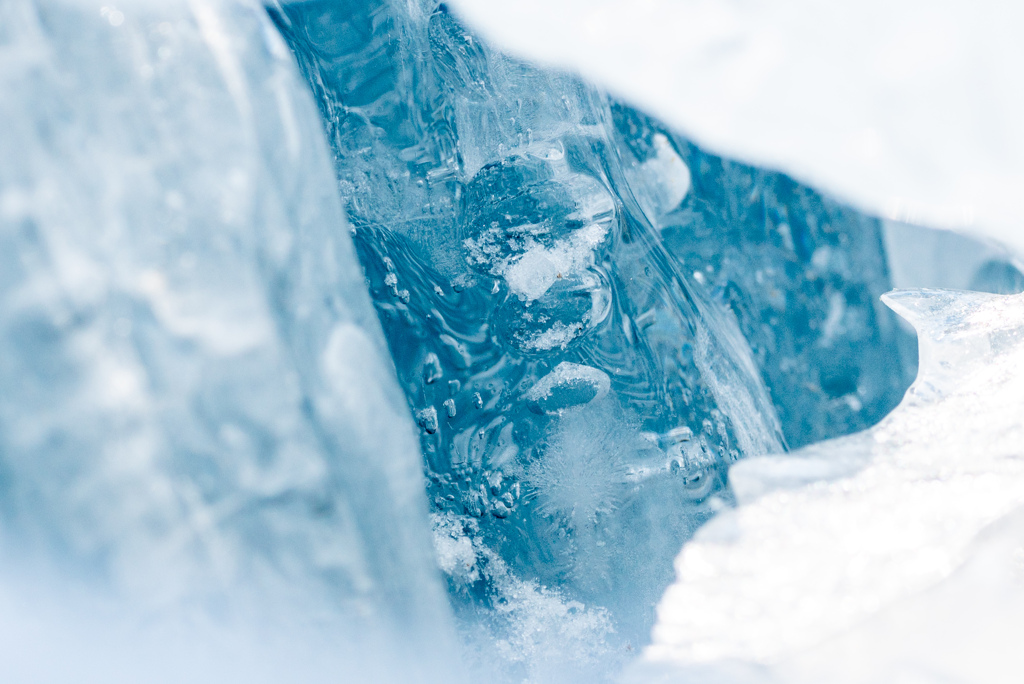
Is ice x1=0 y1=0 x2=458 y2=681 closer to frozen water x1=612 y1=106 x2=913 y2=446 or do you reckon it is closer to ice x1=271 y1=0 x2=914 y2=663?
ice x1=271 y1=0 x2=914 y2=663

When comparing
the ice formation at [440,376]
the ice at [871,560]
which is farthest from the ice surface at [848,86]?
the ice at [871,560]

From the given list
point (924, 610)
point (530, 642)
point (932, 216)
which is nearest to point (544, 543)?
point (530, 642)

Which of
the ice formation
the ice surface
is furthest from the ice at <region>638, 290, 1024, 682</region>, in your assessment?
the ice surface

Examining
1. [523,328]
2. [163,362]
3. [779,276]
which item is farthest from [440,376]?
[779,276]

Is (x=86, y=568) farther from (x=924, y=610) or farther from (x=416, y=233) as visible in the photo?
(x=924, y=610)

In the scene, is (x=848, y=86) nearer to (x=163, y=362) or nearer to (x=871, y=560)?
(x=871, y=560)
